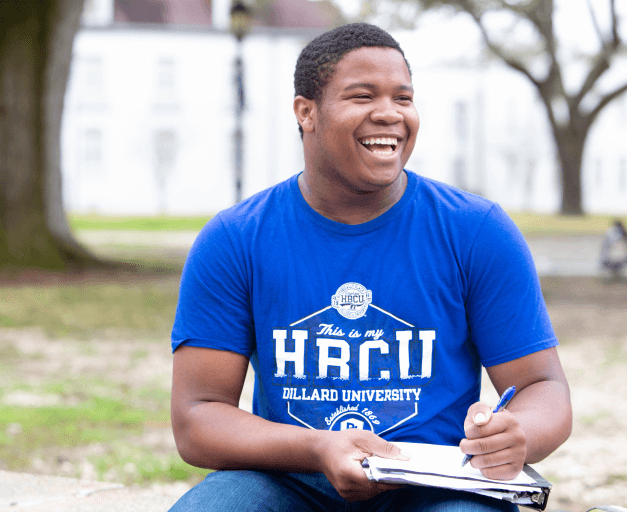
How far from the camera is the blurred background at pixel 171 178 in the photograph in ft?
15.4

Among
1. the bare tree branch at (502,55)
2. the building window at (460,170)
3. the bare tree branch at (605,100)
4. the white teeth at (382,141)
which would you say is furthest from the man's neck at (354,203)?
the building window at (460,170)

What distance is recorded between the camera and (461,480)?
1633 millimetres

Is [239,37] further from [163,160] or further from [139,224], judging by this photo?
[163,160]

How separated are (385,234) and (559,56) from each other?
2365 cm

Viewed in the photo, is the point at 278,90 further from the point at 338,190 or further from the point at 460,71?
the point at 338,190

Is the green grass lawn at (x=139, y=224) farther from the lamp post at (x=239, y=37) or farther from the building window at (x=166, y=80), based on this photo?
the lamp post at (x=239, y=37)

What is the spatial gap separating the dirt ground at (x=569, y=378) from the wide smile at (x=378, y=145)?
166 cm

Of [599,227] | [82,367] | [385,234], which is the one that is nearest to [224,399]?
[385,234]

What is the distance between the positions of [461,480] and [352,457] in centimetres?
23

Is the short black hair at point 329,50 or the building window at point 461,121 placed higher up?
the short black hair at point 329,50

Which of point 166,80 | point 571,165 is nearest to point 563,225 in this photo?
point 571,165

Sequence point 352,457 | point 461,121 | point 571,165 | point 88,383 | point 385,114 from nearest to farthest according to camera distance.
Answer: point 352,457 < point 385,114 < point 88,383 < point 571,165 < point 461,121

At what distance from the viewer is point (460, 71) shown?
1475 inches

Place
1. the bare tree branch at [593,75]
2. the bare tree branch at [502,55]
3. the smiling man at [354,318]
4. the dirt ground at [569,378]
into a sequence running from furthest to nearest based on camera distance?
1. the bare tree branch at [593,75]
2. the bare tree branch at [502,55]
3. the dirt ground at [569,378]
4. the smiling man at [354,318]
